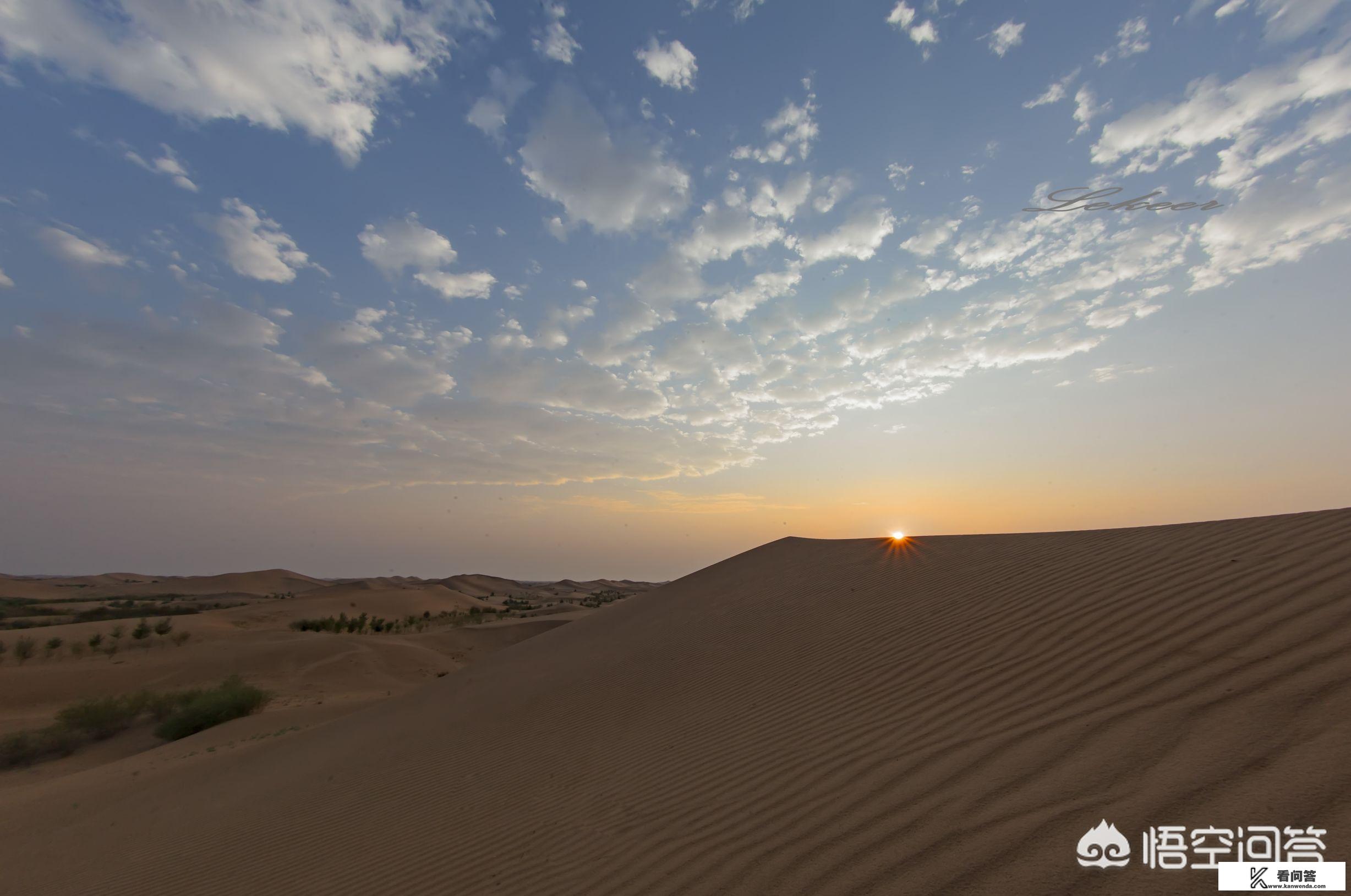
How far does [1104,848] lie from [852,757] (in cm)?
184

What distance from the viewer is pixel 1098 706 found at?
3.83m

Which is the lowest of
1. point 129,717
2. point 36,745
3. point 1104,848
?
point 36,745

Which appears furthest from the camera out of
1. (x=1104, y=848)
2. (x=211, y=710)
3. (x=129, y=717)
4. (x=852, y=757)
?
(x=129, y=717)

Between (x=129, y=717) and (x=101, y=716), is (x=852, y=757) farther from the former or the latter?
(x=129, y=717)

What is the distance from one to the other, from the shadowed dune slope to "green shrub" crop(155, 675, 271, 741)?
3247 mm

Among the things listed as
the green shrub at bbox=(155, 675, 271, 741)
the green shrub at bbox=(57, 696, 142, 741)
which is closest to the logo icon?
the green shrub at bbox=(155, 675, 271, 741)

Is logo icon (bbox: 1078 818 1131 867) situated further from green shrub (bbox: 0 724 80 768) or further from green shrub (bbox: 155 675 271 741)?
green shrub (bbox: 0 724 80 768)

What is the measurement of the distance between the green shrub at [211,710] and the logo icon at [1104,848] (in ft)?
56.6

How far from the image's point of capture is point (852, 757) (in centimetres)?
420

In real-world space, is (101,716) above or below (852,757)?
below

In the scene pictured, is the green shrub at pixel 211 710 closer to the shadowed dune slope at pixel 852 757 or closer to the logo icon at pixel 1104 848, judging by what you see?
the shadowed dune slope at pixel 852 757

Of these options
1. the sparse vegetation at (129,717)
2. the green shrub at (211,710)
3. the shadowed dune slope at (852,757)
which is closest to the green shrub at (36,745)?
the sparse vegetation at (129,717)

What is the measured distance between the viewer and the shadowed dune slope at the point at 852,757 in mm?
2797

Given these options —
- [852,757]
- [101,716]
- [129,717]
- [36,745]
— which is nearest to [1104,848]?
[852,757]
